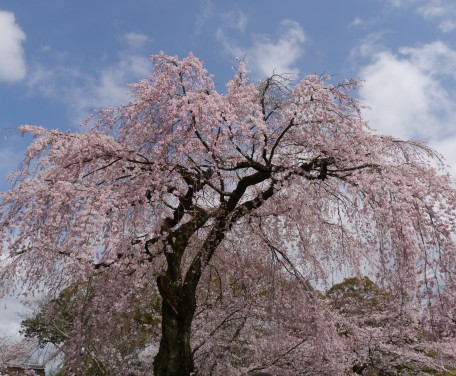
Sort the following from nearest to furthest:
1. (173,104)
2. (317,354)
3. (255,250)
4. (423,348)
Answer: (173,104) < (317,354) < (255,250) < (423,348)

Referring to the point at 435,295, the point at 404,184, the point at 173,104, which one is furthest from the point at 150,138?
the point at 435,295

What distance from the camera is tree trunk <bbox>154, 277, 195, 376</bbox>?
723 cm

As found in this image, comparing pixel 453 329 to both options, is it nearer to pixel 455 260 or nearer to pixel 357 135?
pixel 455 260

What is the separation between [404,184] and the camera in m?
5.95

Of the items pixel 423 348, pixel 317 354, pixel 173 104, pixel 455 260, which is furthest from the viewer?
pixel 423 348

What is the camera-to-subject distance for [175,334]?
24.3 feet

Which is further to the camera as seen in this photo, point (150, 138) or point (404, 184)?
point (150, 138)

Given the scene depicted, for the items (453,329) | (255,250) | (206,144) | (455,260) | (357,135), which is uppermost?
(357,135)

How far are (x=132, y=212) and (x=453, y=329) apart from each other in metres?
4.91

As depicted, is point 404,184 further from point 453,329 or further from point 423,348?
point 423,348

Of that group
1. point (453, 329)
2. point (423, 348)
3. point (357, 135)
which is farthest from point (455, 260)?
point (423, 348)

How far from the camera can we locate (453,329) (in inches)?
230

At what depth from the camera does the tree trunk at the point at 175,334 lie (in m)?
7.23

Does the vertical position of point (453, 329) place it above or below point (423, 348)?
below
